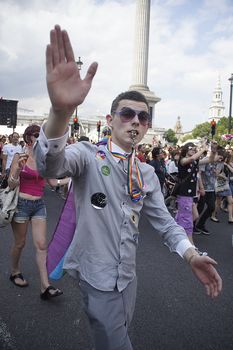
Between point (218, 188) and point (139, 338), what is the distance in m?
6.86

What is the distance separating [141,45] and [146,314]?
62384 mm

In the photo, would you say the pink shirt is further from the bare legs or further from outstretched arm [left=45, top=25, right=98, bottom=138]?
outstretched arm [left=45, top=25, right=98, bottom=138]

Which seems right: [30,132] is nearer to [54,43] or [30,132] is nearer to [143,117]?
[143,117]

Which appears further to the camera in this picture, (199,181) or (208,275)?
(199,181)

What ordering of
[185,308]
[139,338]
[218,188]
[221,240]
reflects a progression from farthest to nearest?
[218,188]
[221,240]
[185,308]
[139,338]

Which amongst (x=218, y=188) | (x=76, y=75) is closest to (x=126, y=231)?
(x=76, y=75)

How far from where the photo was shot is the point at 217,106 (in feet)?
498

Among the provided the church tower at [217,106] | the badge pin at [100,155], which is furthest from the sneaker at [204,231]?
the church tower at [217,106]

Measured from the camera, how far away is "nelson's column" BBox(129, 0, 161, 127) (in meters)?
60.3

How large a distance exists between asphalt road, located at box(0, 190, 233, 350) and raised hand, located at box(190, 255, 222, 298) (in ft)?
4.68

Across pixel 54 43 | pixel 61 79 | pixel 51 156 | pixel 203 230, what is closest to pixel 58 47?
pixel 54 43

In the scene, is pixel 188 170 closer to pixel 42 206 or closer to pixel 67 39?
pixel 42 206

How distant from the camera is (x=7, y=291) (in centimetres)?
409

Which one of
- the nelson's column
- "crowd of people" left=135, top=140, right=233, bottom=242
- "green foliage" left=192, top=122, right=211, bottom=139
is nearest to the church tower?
"green foliage" left=192, top=122, right=211, bottom=139
